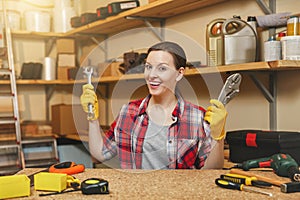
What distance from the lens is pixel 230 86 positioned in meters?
1.50

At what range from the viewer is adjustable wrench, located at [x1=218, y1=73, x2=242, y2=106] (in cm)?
148

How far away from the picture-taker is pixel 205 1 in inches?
92.3

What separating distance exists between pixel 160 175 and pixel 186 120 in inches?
17.0

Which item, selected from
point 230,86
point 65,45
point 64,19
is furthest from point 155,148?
point 64,19

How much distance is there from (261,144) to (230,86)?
1.39 feet

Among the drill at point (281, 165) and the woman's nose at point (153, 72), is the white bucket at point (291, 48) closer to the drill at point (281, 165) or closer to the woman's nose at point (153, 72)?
the drill at point (281, 165)

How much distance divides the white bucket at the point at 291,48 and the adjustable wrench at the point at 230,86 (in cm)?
30

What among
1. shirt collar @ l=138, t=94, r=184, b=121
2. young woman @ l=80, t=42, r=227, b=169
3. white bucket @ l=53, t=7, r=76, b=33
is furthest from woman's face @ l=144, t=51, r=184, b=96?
white bucket @ l=53, t=7, r=76, b=33

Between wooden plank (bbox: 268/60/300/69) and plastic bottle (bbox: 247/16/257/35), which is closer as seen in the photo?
wooden plank (bbox: 268/60/300/69)

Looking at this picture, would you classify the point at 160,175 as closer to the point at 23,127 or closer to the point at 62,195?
the point at 62,195

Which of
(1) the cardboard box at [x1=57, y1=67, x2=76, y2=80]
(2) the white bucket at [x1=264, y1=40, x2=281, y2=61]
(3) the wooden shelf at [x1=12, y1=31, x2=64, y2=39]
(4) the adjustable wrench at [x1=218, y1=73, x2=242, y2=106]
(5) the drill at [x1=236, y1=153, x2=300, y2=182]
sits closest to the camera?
(5) the drill at [x1=236, y1=153, x2=300, y2=182]

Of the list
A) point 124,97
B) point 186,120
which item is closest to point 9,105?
point 124,97

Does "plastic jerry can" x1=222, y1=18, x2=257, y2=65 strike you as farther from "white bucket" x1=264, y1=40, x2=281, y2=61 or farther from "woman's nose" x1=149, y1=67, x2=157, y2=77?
"woman's nose" x1=149, y1=67, x2=157, y2=77

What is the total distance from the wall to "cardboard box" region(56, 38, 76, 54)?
43cm
